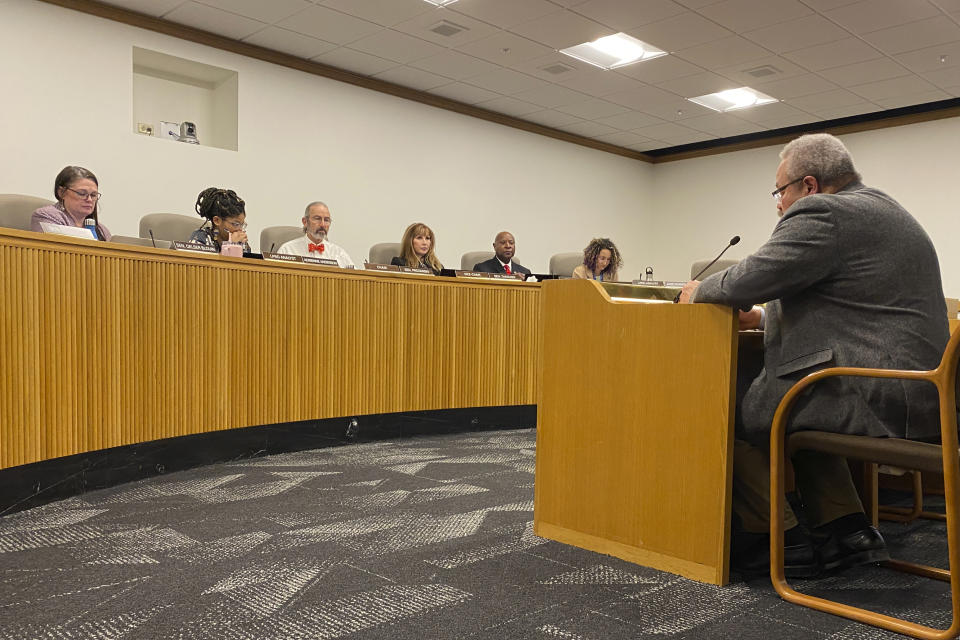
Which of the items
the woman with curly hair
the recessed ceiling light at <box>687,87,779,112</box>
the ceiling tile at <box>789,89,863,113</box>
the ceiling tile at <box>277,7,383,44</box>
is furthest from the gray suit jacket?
the ceiling tile at <box>789,89,863,113</box>

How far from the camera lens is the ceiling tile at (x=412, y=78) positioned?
723 centimetres

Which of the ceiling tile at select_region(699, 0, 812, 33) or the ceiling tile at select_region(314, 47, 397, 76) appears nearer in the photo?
the ceiling tile at select_region(699, 0, 812, 33)

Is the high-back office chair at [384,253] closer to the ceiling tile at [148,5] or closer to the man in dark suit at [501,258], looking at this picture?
the man in dark suit at [501,258]

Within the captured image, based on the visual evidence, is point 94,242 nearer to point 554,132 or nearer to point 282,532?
point 282,532

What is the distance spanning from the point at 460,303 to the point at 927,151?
6.67m

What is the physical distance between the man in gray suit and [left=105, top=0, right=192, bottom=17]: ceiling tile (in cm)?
530

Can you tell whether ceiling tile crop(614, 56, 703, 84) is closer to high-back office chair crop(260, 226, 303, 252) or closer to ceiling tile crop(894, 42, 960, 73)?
ceiling tile crop(894, 42, 960, 73)

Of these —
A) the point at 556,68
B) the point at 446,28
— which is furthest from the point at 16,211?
the point at 556,68

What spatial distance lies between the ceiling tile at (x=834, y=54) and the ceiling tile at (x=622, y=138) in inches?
115

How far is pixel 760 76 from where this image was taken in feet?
23.5

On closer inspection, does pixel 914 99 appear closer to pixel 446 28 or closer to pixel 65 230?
pixel 446 28

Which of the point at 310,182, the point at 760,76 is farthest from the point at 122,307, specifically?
the point at 760,76

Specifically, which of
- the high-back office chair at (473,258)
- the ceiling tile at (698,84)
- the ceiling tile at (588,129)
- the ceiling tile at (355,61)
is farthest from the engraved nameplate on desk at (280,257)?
the ceiling tile at (588,129)

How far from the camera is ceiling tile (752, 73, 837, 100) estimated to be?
7234 millimetres
